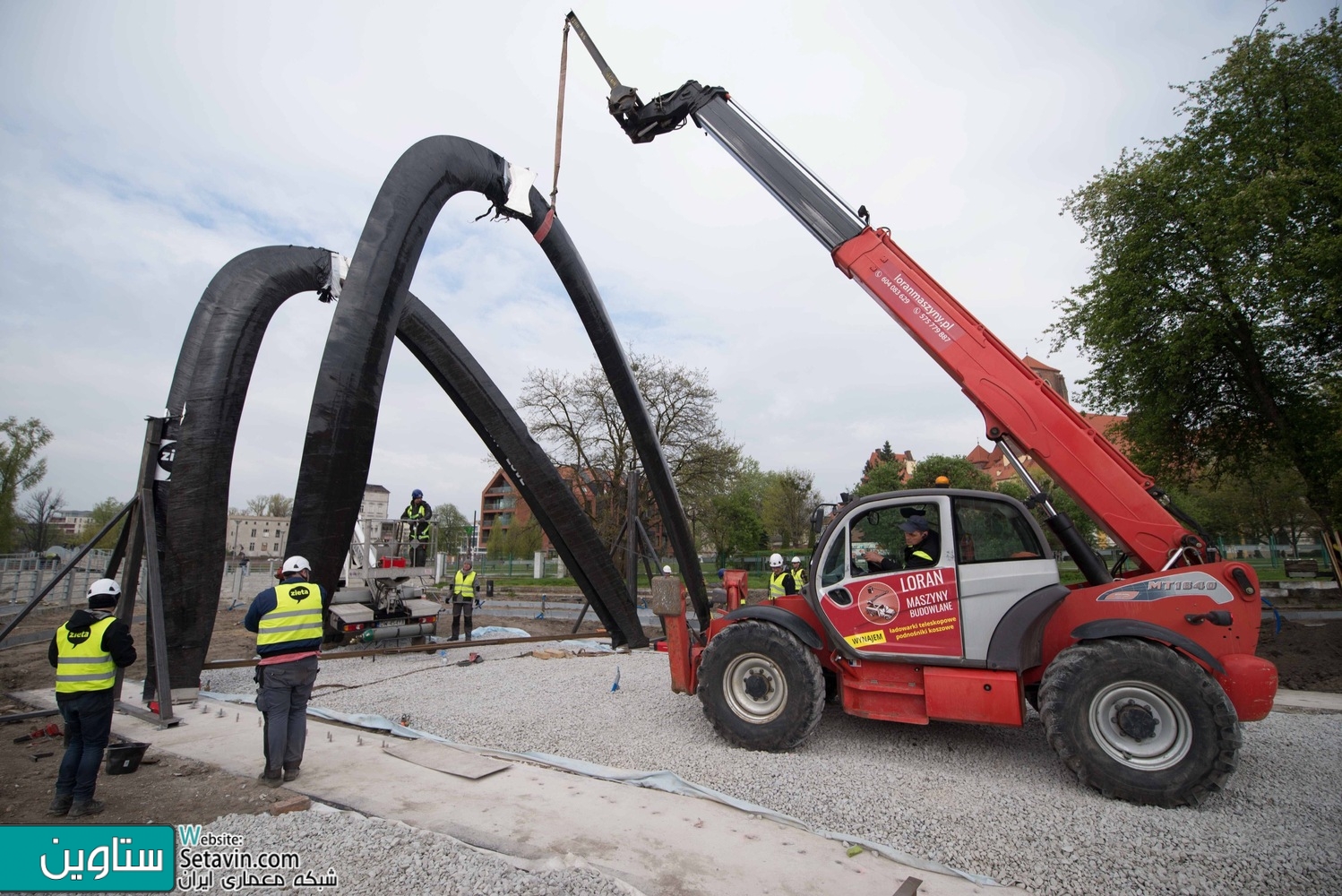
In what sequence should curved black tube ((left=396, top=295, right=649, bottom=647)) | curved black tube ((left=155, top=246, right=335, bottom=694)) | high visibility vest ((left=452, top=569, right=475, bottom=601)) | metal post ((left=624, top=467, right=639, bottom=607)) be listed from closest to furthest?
curved black tube ((left=155, top=246, right=335, bottom=694)), curved black tube ((left=396, top=295, right=649, bottom=647)), high visibility vest ((left=452, top=569, right=475, bottom=601)), metal post ((left=624, top=467, right=639, bottom=607))

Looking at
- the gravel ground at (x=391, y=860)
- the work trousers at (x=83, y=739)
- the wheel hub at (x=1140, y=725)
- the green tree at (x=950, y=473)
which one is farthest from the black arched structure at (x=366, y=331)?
the green tree at (x=950, y=473)

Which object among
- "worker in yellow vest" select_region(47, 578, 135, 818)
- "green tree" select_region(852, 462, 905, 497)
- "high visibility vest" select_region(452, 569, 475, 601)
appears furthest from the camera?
"green tree" select_region(852, 462, 905, 497)

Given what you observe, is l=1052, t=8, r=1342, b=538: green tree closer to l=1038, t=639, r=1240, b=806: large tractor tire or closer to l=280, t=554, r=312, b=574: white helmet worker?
l=1038, t=639, r=1240, b=806: large tractor tire

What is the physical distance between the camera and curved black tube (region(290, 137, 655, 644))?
715 centimetres

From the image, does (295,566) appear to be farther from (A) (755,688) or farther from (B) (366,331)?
(A) (755,688)

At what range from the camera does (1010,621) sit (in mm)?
4895

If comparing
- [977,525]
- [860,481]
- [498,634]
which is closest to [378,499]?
[498,634]

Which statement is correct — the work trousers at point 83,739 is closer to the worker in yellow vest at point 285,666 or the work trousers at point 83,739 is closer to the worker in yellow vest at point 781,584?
the worker in yellow vest at point 285,666

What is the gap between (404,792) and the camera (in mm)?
4438

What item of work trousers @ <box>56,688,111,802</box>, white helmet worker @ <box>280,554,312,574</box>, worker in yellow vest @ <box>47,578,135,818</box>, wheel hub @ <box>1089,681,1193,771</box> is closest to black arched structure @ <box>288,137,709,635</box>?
white helmet worker @ <box>280,554,312,574</box>

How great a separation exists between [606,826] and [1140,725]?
3598mm

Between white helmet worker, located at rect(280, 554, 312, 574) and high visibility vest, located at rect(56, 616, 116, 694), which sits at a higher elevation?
white helmet worker, located at rect(280, 554, 312, 574)

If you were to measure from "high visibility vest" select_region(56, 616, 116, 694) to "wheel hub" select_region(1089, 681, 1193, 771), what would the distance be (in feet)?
22.0

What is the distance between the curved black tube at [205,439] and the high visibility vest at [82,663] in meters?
3.12
